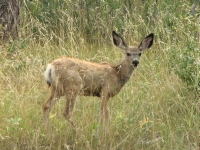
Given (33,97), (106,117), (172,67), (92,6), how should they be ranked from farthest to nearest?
1. (92,6)
2. (172,67)
3. (33,97)
4. (106,117)

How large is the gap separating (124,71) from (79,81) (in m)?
0.95

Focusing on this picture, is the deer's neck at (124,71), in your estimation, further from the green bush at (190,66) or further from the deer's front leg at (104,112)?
the green bush at (190,66)

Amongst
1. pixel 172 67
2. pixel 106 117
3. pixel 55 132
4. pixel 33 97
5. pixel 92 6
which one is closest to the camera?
pixel 55 132

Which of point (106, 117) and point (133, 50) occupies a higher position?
point (133, 50)

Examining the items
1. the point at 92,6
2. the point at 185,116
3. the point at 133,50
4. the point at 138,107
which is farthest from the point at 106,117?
the point at 92,6

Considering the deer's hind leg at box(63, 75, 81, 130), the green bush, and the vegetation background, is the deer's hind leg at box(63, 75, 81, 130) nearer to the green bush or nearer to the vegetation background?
the vegetation background

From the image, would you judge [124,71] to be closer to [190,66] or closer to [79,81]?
A: [79,81]

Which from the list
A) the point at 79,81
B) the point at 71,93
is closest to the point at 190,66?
the point at 79,81

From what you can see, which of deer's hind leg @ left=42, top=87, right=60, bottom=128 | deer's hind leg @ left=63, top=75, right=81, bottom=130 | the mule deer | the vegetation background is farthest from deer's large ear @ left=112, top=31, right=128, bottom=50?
deer's hind leg @ left=42, top=87, right=60, bottom=128

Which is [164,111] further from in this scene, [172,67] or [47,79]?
[47,79]

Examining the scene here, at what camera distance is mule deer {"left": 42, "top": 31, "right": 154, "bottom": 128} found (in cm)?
656

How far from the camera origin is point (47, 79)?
657cm

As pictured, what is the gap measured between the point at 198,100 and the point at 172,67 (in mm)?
886

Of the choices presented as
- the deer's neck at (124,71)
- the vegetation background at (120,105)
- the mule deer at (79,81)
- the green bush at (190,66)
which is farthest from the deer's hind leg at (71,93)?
the green bush at (190,66)
